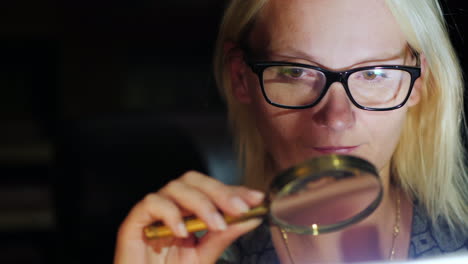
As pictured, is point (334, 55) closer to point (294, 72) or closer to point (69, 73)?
point (294, 72)

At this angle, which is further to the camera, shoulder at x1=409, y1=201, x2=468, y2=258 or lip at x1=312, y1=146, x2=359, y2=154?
shoulder at x1=409, y1=201, x2=468, y2=258

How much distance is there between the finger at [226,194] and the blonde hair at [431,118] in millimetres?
250

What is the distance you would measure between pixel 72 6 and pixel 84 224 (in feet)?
6.82

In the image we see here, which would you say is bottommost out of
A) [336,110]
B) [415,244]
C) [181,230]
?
[415,244]

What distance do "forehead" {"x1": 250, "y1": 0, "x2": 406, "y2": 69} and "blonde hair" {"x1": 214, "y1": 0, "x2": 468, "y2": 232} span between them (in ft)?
0.11

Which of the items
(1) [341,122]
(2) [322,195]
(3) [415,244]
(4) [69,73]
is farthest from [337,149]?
(4) [69,73]

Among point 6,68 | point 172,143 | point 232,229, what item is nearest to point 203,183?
point 232,229

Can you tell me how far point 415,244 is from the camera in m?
0.82

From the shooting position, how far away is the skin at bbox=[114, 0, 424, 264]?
25.2 inches

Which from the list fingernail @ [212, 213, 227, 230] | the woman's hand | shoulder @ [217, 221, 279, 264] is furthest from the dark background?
fingernail @ [212, 213, 227, 230]

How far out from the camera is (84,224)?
1.25 m

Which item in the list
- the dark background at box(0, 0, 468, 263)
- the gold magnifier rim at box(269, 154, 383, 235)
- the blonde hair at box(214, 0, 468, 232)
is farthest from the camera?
the dark background at box(0, 0, 468, 263)

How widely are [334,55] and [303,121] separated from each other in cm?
10

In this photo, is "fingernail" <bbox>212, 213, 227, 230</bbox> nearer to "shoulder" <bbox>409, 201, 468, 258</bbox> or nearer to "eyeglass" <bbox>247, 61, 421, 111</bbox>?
"eyeglass" <bbox>247, 61, 421, 111</bbox>
